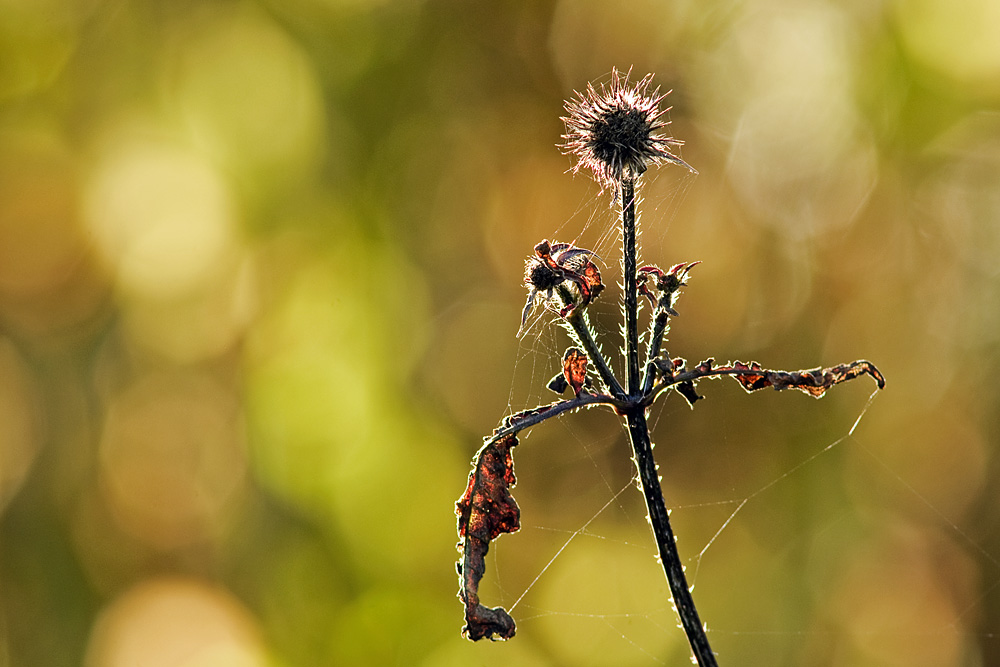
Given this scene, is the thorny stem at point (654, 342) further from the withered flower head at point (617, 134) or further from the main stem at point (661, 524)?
the withered flower head at point (617, 134)

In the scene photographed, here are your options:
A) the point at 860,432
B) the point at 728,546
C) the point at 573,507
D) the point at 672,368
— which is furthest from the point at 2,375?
the point at 860,432

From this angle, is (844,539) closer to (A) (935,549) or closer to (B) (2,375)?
(A) (935,549)

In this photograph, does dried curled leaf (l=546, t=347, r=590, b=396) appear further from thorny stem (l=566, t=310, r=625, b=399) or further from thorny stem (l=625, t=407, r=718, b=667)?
thorny stem (l=625, t=407, r=718, b=667)

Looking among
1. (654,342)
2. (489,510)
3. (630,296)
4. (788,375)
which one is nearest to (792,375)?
(788,375)

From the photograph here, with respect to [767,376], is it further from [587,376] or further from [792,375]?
[587,376]

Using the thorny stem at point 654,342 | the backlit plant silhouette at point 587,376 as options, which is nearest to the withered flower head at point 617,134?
the backlit plant silhouette at point 587,376
